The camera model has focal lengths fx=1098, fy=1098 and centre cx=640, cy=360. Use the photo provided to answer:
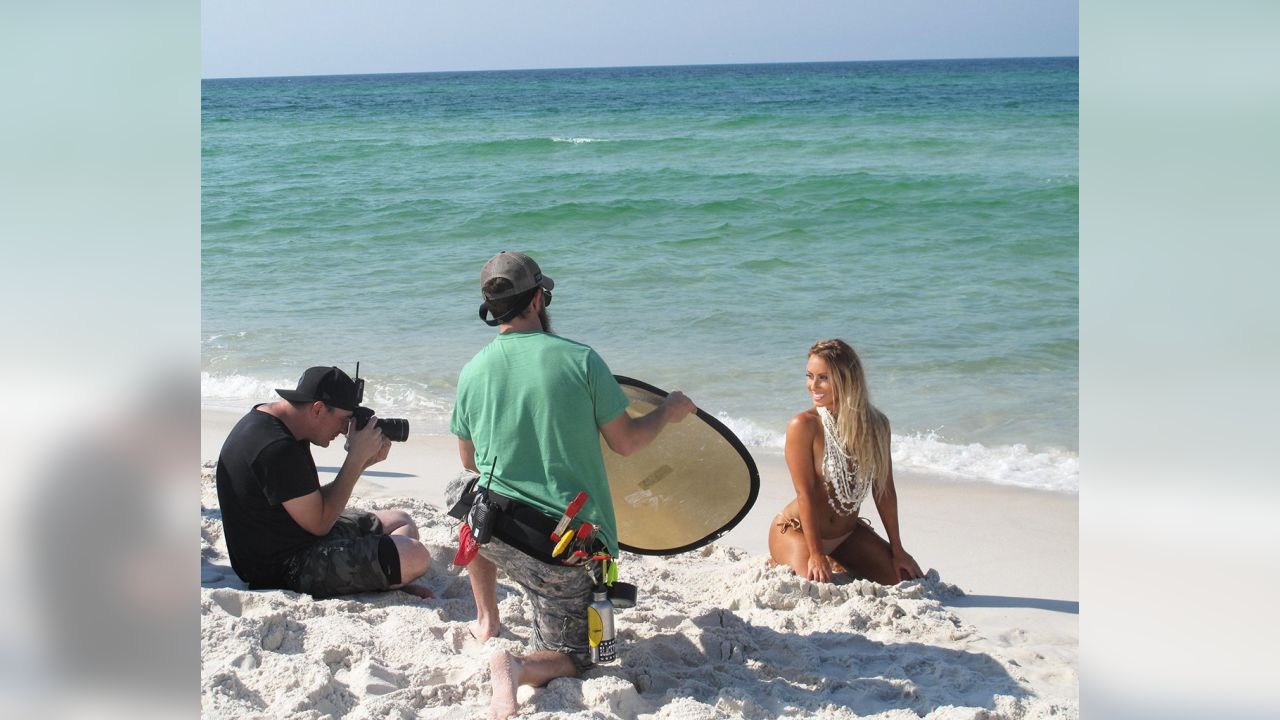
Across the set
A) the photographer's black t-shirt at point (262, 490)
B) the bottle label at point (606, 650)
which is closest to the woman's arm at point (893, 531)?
the bottle label at point (606, 650)

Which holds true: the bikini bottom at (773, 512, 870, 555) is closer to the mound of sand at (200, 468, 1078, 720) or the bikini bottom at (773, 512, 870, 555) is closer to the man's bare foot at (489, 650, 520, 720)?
the mound of sand at (200, 468, 1078, 720)

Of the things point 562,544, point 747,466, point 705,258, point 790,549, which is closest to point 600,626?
point 562,544

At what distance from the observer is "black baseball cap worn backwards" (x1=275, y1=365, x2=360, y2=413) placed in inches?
158

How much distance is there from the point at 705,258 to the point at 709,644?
1051 cm

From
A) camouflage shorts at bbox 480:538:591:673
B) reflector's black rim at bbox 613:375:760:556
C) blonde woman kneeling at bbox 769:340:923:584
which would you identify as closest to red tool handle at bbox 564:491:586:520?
camouflage shorts at bbox 480:538:591:673

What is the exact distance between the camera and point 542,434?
339cm

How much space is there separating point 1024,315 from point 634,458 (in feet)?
24.7

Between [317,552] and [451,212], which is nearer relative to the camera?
[317,552]

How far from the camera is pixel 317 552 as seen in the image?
4.24 metres

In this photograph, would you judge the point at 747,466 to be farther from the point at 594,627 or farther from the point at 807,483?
the point at 594,627

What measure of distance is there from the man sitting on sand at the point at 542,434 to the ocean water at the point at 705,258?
379 cm
